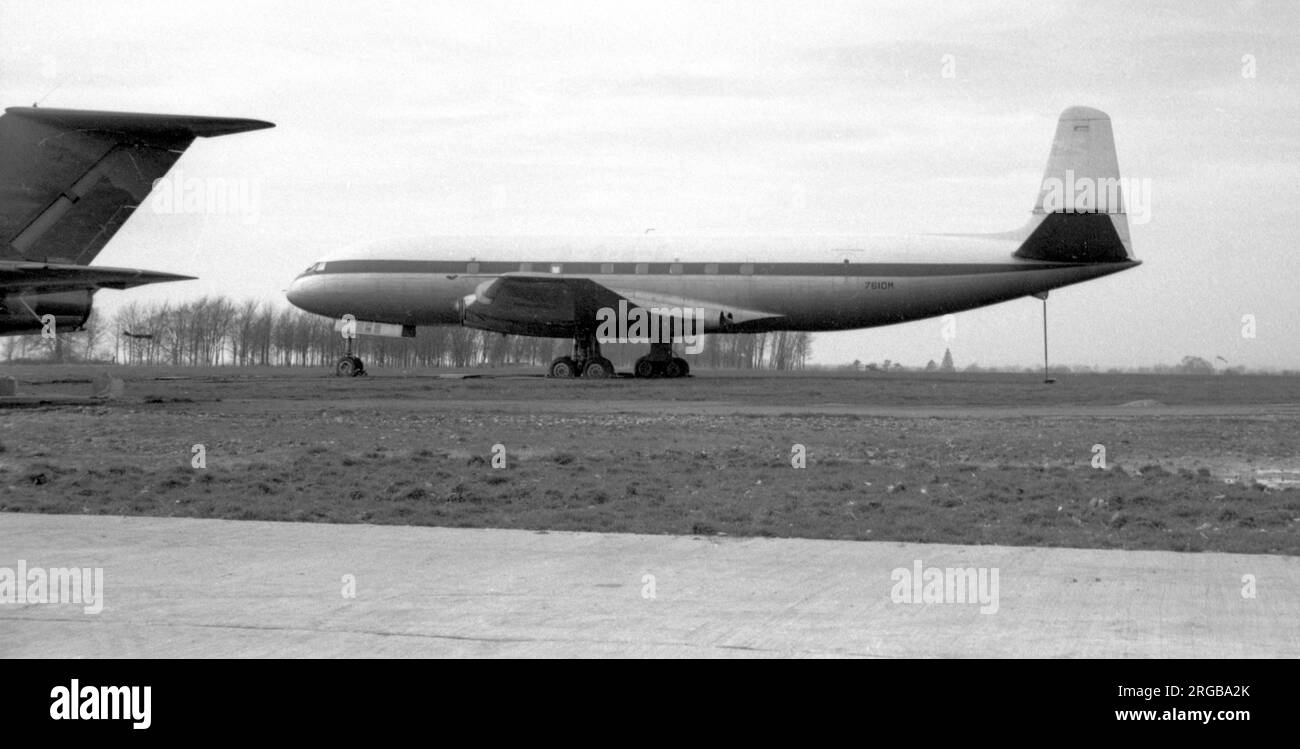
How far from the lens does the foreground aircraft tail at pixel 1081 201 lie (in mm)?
38750

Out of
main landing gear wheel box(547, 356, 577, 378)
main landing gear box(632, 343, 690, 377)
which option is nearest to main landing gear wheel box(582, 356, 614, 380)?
Result: main landing gear wheel box(547, 356, 577, 378)

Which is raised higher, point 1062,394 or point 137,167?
point 137,167

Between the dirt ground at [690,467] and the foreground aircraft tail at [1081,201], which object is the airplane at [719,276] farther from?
the dirt ground at [690,467]

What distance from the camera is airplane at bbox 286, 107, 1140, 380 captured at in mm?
39625

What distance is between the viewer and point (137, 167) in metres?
23.2

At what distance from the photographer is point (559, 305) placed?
4231 centimetres

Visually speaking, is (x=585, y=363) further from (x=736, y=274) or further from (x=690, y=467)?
(x=690, y=467)

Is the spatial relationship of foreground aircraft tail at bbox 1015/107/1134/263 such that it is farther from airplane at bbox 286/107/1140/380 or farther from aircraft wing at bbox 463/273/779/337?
aircraft wing at bbox 463/273/779/337

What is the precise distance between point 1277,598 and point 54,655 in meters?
6.64

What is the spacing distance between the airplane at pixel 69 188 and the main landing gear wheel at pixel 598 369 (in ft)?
67.4

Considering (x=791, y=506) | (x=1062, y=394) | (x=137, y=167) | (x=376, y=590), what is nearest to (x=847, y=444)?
(x=791, y=506)

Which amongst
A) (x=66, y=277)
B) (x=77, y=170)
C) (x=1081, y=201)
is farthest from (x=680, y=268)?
(x=66, y=277)
